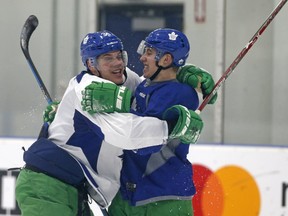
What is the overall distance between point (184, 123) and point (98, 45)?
0.48 meters

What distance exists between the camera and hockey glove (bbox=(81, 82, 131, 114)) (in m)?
2.84

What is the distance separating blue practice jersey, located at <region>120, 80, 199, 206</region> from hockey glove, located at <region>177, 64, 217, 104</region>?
0.05 meters

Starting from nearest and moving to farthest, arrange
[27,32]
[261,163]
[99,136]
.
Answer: [99,136]
[27,32]
[261,163]

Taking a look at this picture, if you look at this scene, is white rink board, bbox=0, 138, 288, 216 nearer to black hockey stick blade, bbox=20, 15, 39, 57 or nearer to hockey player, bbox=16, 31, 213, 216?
black hockey stick blade, bbox=20, 15, 39, 57

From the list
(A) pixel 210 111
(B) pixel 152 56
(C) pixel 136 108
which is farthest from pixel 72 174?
(A) pixel 210 111

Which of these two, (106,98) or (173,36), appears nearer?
(106,98)

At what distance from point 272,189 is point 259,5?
3.94ft

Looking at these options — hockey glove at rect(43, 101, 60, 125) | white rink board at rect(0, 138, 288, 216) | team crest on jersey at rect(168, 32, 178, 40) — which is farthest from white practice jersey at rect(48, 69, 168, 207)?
white rink board at rect(0, 138, 288, 216)

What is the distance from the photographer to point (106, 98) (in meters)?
2.84

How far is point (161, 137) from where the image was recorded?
2.89 m

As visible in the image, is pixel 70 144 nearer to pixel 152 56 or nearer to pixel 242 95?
pixel 152 56

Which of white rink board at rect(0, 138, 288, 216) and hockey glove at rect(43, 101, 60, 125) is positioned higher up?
hockey glove at rect(43, 101, 60, 125)

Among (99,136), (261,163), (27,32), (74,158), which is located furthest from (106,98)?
(261,163)

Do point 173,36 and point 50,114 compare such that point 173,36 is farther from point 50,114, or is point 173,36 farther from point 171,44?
point 50,114
